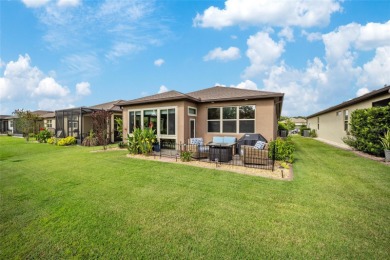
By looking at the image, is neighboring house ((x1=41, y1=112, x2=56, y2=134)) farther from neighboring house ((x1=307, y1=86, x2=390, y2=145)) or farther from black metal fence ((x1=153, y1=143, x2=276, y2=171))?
neighboring house ((x1=307, y1=86, x2=390, y2=145))

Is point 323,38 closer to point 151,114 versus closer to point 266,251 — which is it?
point 151,114

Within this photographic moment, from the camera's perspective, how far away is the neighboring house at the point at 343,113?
1045 cm

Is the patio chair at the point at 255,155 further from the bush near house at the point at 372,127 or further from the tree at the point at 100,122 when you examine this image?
the tree at the point at 100,122

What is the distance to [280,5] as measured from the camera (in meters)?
10.1

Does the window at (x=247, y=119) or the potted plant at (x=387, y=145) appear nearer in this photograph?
the potted plant at (x=387, y=145)

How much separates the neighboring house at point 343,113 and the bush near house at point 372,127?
1127 millimetres

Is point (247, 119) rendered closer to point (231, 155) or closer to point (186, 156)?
point (231, 155)

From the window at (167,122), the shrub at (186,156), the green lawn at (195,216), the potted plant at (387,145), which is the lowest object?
the green lawn at (195,216)

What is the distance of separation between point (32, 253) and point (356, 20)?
65.9 ft

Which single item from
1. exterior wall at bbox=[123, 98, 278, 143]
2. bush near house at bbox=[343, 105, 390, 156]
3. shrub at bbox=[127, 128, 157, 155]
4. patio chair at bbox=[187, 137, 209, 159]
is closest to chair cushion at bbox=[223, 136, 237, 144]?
exterior wall at bbox=[123, 98, 278, 143]

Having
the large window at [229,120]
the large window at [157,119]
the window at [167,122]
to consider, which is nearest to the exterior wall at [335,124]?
the large window at [229,120]

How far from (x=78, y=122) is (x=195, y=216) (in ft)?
59.4

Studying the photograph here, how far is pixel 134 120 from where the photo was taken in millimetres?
13680

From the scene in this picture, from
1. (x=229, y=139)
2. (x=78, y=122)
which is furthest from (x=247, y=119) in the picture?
(x=78, y=122)
